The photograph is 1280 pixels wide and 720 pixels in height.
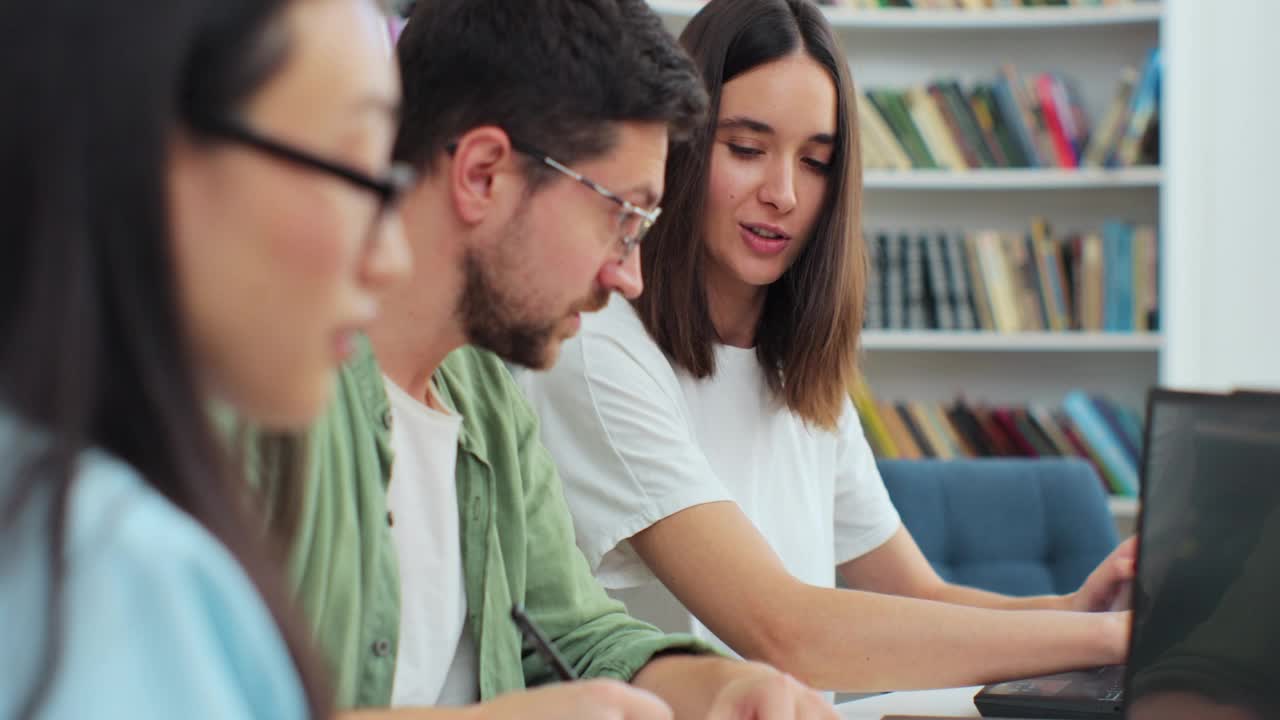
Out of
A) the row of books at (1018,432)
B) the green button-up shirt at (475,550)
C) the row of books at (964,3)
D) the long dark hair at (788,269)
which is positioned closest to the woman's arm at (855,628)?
the green button-up shirt at (475,550)

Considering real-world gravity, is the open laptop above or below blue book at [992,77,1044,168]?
below

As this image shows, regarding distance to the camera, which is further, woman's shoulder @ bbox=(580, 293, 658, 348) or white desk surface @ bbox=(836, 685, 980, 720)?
woman's shoulder @ bbox=(580, 293, 658, 348)

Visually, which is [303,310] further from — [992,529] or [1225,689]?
[992,529]

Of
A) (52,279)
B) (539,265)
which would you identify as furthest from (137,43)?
(539,265)

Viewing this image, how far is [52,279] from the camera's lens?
16.6 inches

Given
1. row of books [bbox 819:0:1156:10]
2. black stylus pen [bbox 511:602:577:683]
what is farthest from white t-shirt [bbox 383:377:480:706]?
row of books [bbox 819:0:1156:10]

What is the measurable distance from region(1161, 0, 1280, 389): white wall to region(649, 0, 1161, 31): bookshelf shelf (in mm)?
130

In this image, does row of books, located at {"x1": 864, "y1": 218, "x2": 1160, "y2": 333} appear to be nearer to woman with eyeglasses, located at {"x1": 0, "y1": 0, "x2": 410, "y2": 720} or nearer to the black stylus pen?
the black stylus pen

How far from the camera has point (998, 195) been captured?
3.53 m

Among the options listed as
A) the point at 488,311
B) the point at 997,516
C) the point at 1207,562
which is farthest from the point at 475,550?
the point at 997,516

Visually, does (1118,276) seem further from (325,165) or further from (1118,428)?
(325,165)

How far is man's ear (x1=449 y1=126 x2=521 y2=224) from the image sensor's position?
3.78 ft

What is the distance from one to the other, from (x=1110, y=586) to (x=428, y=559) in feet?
2.64

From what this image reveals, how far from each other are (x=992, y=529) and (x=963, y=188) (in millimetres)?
1543
